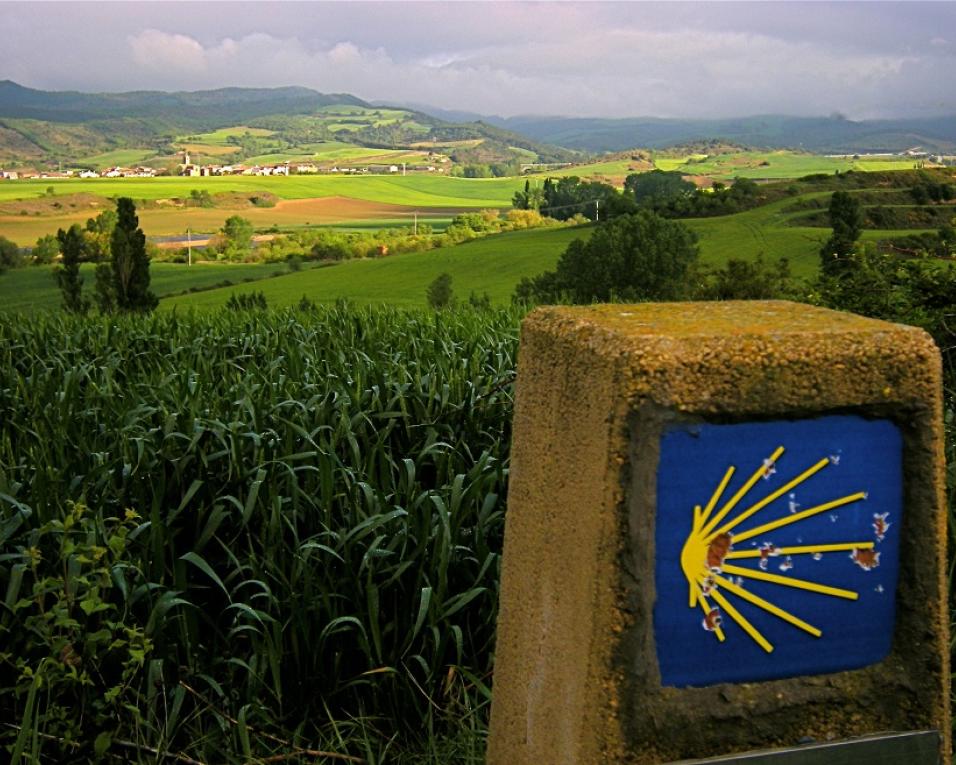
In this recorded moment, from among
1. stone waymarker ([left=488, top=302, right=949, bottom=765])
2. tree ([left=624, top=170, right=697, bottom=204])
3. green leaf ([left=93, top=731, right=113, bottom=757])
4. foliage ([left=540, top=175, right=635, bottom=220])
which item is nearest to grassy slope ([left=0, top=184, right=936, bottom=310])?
foliage ([left=540, top=175, right=635, bottom=220])

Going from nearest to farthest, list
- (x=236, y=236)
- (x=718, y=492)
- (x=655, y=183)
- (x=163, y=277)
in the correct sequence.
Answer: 1. (x=718, y=492)
2. (x=163, y=277)
3. (x=236, y=236)
4. (x=655, y=183)

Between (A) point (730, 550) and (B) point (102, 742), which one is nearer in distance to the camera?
(A) point (730, 550)

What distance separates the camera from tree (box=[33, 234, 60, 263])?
25.1 m

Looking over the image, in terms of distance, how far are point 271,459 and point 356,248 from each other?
24.5 m

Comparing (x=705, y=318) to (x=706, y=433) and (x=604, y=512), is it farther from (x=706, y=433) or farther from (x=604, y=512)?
(x=604, y=512)

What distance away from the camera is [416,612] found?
279 centimetres

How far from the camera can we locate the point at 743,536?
160cm

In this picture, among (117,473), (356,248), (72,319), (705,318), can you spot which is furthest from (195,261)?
(705,318)

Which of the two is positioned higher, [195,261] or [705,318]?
[705,318]

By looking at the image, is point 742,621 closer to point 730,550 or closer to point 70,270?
point 730,550

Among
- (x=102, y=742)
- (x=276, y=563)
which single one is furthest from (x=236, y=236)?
(x=102, y=742)

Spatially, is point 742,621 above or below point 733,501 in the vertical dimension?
below

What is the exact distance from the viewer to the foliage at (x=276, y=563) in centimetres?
262

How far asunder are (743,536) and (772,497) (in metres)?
0.07
